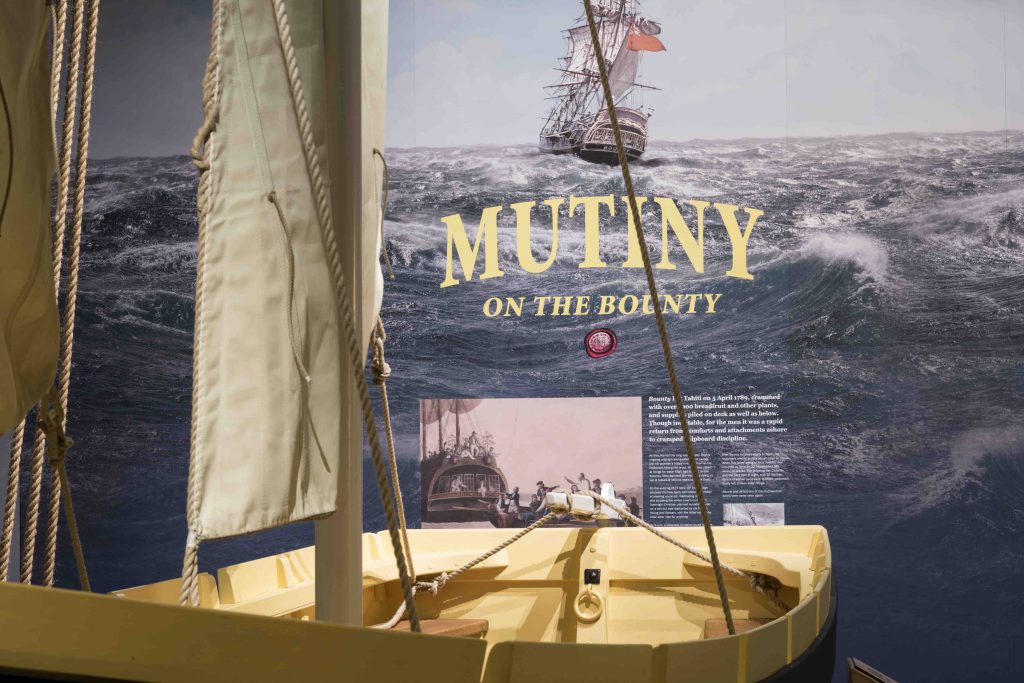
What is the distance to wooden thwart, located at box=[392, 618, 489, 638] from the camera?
2.09m

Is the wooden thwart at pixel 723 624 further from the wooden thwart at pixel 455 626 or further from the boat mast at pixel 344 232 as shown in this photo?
the boat mast at pixel 344 232

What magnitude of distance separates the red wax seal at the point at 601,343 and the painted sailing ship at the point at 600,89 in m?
0.65

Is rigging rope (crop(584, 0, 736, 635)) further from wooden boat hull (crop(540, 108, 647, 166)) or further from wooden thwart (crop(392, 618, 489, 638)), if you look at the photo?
wooden boat hull (crop(540, 108, 647, 166))

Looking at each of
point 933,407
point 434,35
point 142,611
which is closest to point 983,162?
point 933,407

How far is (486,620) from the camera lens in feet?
7.45

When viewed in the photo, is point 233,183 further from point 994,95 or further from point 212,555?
point 994,95

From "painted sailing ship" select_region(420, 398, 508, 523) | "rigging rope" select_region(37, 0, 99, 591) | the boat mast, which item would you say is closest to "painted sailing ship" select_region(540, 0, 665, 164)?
"painted sailing ship" select_region(420, 398, 508, 523)

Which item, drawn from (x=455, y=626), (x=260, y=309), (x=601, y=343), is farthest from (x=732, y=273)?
(x=260, y=309)

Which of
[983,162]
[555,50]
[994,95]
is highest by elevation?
[555,50]

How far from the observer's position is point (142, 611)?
71 centimetres

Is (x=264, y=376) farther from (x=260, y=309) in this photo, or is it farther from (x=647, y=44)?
(x=647, y=44)

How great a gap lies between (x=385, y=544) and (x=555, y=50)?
1995 mm

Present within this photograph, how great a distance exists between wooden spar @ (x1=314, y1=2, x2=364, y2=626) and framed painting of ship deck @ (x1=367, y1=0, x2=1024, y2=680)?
7.22 feet

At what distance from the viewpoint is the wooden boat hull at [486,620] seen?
70 centimetres
